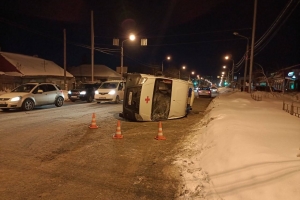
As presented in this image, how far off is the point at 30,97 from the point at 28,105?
0.54 metres

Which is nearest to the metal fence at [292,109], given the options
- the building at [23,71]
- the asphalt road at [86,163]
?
the asphalt road at [86,163]

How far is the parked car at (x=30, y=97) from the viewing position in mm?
15367

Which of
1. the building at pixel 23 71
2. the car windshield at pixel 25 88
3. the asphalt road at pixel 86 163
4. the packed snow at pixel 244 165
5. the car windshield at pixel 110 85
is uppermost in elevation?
the building at pixel 23 71

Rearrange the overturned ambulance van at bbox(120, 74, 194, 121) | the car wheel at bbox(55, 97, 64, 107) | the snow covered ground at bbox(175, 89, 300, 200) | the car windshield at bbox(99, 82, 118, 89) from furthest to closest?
the car windshield at bbox(99, 82, 118, 89), the car wheel at bbox(55, 97, 64, 107), the overturned ambulance van at bbox(120, 74, 194, 121), the snow covered ground at bbox(175, 89, 300, 200)

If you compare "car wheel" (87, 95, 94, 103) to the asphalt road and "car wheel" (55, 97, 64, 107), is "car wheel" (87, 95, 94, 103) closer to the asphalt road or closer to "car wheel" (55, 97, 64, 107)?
"car wheel" (55, 97, 64, 107)

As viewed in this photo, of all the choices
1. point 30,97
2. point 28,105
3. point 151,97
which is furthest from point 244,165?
point 30,97

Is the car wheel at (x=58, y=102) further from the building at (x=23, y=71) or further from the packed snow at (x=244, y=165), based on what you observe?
the building at (x=23, y=71)

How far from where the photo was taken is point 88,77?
57.6 meters

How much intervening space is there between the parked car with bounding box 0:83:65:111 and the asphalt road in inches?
226

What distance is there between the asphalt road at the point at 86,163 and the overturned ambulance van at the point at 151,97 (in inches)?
66.6

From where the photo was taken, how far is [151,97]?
38.2 feet

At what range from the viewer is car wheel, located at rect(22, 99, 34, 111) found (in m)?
15.7

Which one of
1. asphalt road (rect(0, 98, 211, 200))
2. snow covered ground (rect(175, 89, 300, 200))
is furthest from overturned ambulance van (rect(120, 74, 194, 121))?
snow covered ground (rect(175, 89, 300, 200))

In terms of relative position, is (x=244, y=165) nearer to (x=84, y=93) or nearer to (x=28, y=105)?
(x=28, y=105)
